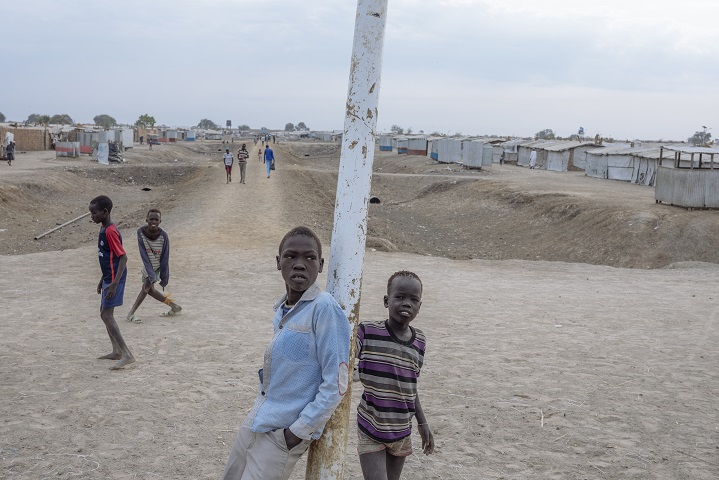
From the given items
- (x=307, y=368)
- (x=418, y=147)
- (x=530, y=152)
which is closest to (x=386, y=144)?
(x=418, y=147)

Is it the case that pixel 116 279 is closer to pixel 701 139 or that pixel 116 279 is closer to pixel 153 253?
pixel 153 253

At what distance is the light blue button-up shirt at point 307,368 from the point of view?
2635 mm

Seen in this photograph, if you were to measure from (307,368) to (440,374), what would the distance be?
396cm

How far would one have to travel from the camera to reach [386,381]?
3.14 meters

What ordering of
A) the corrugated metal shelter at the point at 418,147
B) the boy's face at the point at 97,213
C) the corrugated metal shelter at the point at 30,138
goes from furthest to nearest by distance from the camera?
1. the corrugated metal shelter at the point at 418,147
2. the corrugated metal shelter at the point at 30,138
3. the boy's face at the point at 97,213

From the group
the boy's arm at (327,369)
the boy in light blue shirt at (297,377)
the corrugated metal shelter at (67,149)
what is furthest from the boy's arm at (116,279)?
the corrugated metal shelter at (67,149)

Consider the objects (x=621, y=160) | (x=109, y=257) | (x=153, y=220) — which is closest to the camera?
(x=109, y=257)

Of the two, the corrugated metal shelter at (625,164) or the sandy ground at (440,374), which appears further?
the corrugated metal shelter at (625,164)

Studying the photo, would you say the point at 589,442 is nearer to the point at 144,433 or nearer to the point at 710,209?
the point at 144,433

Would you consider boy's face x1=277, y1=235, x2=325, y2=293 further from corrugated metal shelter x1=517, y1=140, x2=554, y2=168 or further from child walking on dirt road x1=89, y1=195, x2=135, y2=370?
corrugated metal shelter x1=517, y1=140, x2=554, y2=168

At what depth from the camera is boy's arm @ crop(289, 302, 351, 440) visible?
2625mm

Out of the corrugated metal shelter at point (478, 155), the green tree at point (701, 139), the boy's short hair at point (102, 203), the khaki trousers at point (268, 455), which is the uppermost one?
the green tree at point (701, 139)

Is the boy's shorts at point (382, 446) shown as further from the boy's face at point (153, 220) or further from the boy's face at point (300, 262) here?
A: the boy's face at point (153, 220)

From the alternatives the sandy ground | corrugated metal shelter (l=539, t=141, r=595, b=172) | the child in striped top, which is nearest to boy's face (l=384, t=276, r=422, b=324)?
the child in striped top
